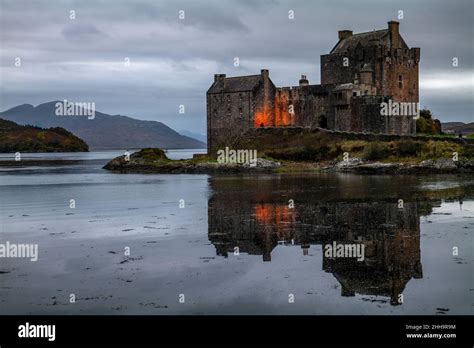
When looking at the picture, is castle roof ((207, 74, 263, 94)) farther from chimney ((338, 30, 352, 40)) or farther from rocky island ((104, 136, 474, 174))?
chimney ((338, 30, 352, 40))

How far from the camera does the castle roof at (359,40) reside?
57531mm

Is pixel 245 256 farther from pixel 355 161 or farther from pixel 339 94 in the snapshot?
pixel 339 94

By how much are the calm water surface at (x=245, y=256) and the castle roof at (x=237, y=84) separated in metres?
33.4

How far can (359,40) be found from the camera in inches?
2334

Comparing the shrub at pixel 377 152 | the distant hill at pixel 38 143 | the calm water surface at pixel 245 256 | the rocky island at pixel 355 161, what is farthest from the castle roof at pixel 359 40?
the distant hill at pixel 38 143

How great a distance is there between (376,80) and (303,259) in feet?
144

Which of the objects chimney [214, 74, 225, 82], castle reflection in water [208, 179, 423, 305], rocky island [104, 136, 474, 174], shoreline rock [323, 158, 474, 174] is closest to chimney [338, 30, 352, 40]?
chimney [214, 74, 225, 82]

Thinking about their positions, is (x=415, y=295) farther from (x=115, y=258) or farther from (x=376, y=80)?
(x=376, y=80)

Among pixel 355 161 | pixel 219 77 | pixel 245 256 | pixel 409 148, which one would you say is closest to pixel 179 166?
pixel 219 77

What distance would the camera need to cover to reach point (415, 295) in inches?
475

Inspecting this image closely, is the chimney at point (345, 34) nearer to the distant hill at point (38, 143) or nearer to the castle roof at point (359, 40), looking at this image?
the castle roof at point (359, 40)

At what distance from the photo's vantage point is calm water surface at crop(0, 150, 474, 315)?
11.9 meters
